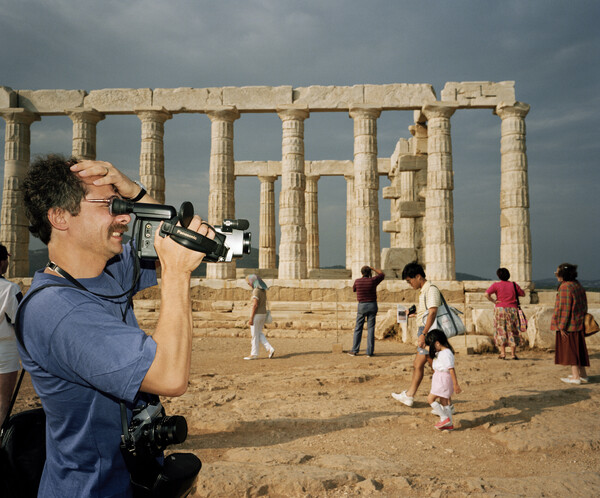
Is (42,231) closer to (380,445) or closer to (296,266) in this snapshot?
(380,445)

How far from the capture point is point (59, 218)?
5.62 ft

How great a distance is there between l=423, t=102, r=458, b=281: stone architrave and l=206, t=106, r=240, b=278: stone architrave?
738 cm

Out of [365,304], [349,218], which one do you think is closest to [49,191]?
[365,304]

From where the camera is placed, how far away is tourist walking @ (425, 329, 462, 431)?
5.14m

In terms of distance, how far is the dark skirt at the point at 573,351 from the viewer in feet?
23.8

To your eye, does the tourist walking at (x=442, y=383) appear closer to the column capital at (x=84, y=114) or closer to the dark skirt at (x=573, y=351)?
the dark skirt at (x=573, y=351)

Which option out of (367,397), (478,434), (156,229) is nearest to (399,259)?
(367,397)

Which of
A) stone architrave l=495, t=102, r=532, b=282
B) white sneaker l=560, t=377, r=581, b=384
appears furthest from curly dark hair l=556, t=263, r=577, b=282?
stone architrave l=495, t=102, r=532, b=282

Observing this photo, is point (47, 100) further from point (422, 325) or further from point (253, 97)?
point (422, 325)

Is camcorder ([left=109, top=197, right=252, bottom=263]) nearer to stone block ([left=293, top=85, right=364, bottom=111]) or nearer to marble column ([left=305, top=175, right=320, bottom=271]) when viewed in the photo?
stone block ([left=293, top=85, right=364, bottom=111])

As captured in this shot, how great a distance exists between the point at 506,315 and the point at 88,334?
9686mm

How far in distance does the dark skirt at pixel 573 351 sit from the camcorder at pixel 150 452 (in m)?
7.28

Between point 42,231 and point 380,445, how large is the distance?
3.97 meters

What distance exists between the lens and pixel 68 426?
5.03ft
